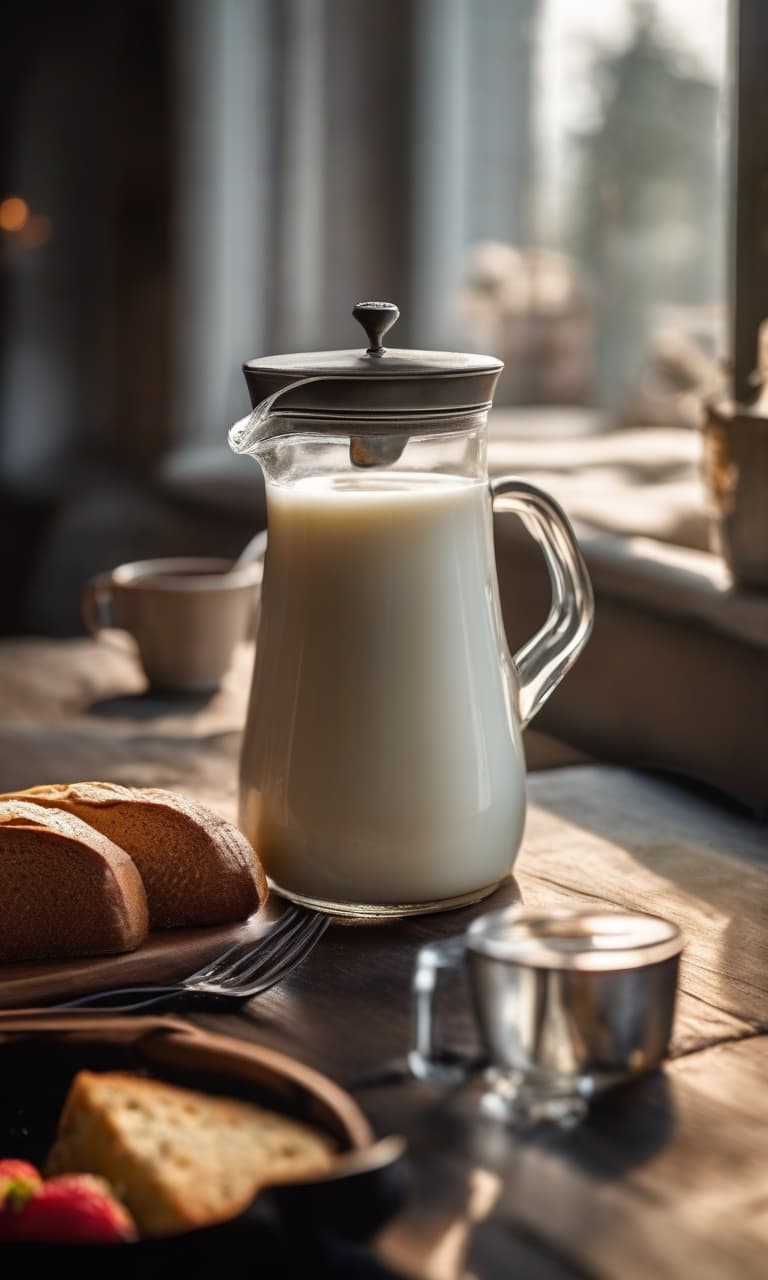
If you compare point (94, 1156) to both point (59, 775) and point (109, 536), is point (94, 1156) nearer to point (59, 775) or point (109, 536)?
point (59, 775)

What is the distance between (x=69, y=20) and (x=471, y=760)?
290 cm

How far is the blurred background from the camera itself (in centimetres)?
268

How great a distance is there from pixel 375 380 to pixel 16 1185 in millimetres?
344

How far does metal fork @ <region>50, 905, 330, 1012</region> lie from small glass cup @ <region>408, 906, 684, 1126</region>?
11 cm

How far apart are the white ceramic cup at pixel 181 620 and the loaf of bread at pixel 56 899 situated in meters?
0.57

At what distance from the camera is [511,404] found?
2990 mm

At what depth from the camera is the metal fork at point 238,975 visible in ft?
1.99

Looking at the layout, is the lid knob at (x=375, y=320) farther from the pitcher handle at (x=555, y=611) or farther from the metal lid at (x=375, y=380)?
the pitcher handle at (x=555, y=611)

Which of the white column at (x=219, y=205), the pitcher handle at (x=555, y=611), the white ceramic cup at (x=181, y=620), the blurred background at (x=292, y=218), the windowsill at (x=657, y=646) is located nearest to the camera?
the pitcher handle at (x=555, y=611)

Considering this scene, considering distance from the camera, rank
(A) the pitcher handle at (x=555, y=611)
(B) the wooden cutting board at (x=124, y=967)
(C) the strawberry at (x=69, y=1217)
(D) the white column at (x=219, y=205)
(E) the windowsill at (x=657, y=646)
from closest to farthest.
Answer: (C) the strawberry at (x=69, y=1217), (B) the wooden cutting board at (x=124, y=967), (A) the pitcher handle at (x=555, y=611), (E) the windowsill at (x=657, y=646), (D) the white column at (x=219, y=205)

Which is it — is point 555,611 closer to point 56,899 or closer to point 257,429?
point 257,429

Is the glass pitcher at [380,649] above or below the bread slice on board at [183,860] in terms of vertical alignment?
above

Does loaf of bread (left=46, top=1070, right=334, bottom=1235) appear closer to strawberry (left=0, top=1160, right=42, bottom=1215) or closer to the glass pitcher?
strawberry (left=0, top=1160, right=42, bottom=1215)

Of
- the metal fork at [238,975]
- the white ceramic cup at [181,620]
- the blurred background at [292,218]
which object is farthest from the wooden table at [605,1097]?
the blurred background at [292,218]
